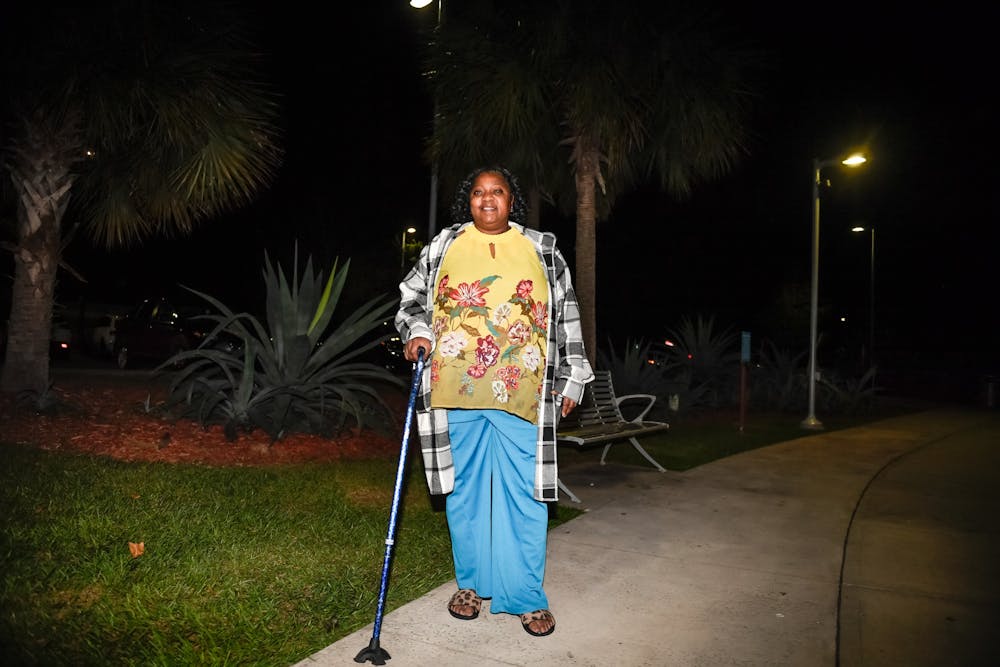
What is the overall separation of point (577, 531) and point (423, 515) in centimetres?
106

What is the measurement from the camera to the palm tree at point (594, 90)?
9859 mm

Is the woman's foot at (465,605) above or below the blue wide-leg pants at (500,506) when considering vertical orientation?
below

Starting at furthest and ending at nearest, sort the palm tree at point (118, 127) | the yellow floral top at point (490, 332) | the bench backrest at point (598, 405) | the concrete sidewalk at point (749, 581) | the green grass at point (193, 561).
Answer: the palm tree at point (118, 127)
the bench backrest at point (598, 405)
the yellow floral top at point (490, 332)
the concrete sidewalk at point (749, 581)
the green grass at point (193, 561)

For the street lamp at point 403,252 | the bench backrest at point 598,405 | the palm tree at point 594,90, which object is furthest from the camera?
the street lamp at point 403,252

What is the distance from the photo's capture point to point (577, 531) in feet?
17.0

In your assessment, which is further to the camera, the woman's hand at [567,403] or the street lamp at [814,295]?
the street lamp at [814,295]

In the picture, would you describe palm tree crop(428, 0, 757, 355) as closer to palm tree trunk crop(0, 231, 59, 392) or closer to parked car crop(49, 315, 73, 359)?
palm tree trunk crop(0, 231, 59, 392)

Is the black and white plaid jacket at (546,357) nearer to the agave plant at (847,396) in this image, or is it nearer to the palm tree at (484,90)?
the palm tree at (484,90)

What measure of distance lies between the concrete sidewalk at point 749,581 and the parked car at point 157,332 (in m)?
14.6

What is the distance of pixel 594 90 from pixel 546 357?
6.88 meters

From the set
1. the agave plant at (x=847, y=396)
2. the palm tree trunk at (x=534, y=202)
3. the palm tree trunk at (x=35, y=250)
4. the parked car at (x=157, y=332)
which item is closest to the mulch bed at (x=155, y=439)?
the palm tree trunk at (x=35, y=250)

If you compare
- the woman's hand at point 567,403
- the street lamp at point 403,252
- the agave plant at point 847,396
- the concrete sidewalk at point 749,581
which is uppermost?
the street lamp at point 403,252

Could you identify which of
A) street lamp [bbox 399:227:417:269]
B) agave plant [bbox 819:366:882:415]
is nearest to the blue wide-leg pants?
agave plant [bbox 819:366:882:415]

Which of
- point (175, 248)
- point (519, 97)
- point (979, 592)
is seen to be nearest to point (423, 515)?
point (979, 592)
